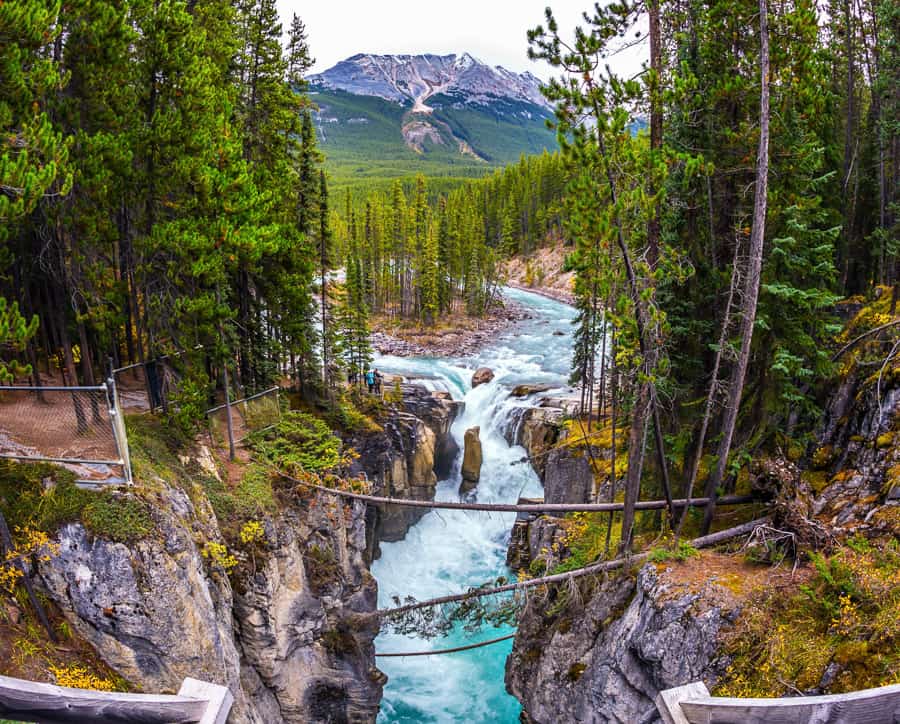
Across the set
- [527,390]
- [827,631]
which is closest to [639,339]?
[827,631]

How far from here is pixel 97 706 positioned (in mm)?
2359

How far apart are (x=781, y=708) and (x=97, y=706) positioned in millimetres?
3040

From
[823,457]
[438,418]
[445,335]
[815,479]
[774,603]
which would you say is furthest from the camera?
[445,335]

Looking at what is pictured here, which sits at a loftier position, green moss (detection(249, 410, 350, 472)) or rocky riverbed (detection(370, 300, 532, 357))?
green moss (detection(249, 410, 350, 472))

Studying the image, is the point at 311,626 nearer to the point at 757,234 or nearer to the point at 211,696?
the point at 211,696

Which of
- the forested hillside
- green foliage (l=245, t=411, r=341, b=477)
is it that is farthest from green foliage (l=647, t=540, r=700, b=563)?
the forested hillside

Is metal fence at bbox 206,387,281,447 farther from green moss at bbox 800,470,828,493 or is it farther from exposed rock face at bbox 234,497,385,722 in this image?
green moss at bbox 800,470,828,493

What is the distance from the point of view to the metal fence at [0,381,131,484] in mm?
9062

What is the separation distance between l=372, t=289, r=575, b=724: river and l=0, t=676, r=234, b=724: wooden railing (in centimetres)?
1603

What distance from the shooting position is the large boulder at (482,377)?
36.5m

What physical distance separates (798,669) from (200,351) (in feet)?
42.2

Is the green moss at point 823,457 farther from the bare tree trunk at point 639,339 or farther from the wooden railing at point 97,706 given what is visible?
the wooden railing at point 97,706

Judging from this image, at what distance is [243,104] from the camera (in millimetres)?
17406

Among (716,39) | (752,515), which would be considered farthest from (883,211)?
(752,515)
